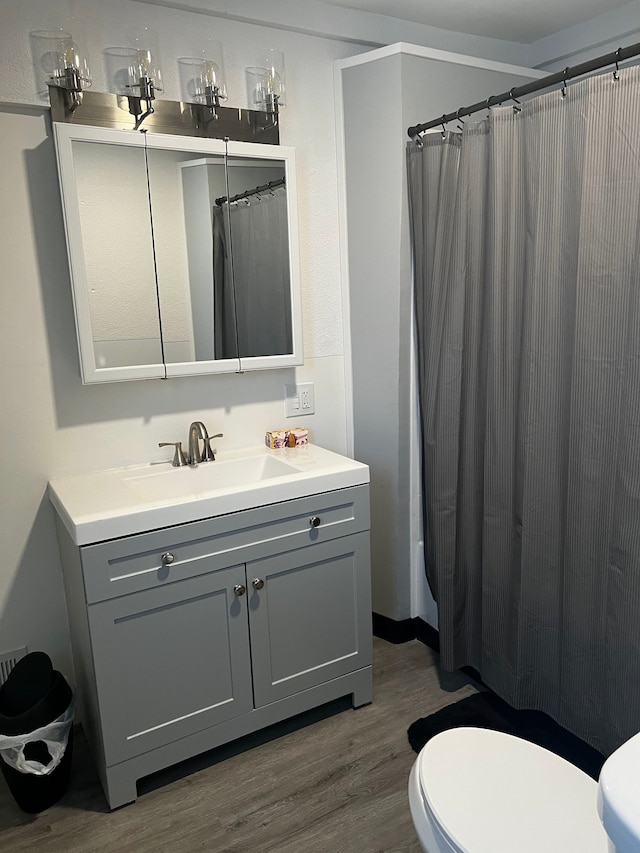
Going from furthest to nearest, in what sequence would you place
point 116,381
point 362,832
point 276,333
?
point 276,333
point 116,381
point 362,832

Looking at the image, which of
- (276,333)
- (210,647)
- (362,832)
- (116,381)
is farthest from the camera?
(276,333)

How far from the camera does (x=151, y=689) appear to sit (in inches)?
76.0

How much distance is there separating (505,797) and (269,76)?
2.27 metres

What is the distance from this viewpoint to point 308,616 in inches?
86.0

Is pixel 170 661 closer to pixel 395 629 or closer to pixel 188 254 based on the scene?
pixel 395 629

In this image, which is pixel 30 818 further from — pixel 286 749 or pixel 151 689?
pixel 286 749

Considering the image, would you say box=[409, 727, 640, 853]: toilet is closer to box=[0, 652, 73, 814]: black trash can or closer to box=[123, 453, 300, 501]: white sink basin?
box=[123, 453, 300, 501]: white sink basin

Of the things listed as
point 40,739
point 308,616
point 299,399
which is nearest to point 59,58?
point 299,399

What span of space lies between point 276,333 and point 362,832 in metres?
1.63

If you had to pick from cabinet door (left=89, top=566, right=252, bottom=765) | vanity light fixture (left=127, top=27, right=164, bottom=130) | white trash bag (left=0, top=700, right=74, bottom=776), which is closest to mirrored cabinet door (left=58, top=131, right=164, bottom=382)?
vanity light fixture (left=127, top=27, right=164, bottom=130)

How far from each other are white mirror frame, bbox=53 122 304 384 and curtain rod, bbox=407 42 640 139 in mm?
495

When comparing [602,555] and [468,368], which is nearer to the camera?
[602,555]

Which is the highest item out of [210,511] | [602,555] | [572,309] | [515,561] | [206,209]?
[206,209]

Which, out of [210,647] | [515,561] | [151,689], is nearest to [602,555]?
[515,561]
